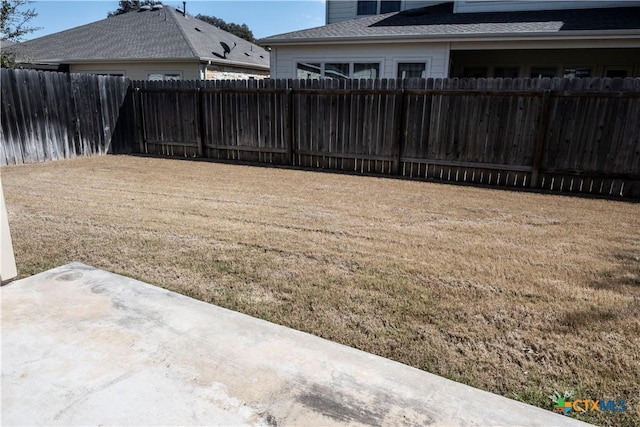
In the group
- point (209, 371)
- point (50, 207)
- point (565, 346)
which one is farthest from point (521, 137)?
point (50, 207)

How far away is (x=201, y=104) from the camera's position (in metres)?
10.1

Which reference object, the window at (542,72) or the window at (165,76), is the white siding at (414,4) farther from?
the window at (165,76)

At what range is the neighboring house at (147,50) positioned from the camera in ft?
51.1

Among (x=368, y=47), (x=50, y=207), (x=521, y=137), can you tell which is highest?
(x=368, y=47)

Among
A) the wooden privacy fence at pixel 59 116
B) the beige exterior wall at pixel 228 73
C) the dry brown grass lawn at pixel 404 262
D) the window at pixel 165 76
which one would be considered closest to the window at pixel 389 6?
the beige exterior wall at pixel 228 73

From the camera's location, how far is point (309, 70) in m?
13.2

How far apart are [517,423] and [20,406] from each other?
87.9 inches

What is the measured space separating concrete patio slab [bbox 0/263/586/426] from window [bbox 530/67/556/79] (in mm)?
13940

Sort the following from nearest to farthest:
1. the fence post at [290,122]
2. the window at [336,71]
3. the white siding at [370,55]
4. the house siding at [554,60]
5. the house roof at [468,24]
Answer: the fence post at [290,122] < the house roof at [468,24] < the white siding at [370,55] < the house siding at [554,60] < the window at [336,71]

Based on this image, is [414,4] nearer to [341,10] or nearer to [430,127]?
[341,10]

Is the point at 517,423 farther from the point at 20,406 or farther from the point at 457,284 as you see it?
the point at 20,406

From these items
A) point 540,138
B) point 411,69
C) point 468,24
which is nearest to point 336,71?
point 411,69

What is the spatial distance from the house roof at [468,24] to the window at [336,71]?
860 mm

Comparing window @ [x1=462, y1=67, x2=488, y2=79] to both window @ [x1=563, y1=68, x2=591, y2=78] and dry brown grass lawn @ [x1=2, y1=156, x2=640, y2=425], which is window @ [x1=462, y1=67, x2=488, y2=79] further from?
dry brown grass lawn @ [x1=2, y1=156, x2=640, y2=425]
